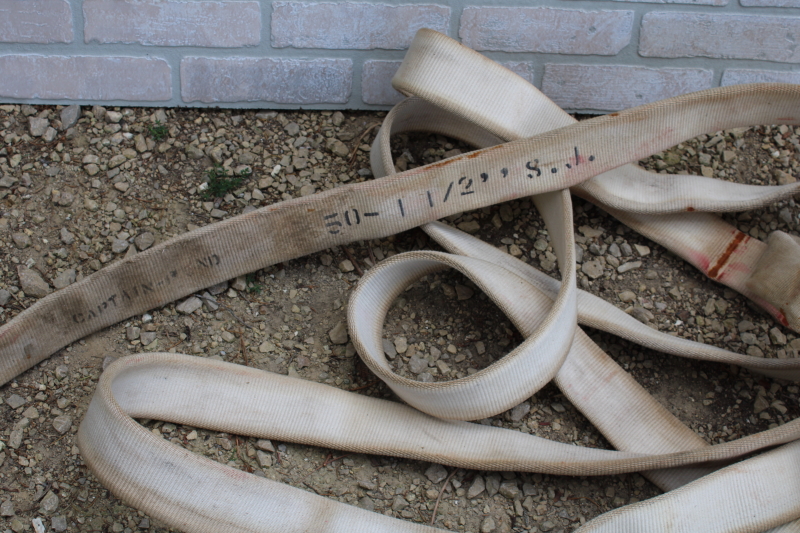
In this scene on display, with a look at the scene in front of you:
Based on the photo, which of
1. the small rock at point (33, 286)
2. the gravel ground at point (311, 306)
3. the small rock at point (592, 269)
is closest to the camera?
the gravel ground at point (311, 306)

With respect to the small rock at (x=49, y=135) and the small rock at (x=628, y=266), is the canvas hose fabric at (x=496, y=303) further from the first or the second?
the small rock at (x=49, y=135)

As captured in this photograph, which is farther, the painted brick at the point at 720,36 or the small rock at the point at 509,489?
the painted brick at the point at 720,36

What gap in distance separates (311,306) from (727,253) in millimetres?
1124

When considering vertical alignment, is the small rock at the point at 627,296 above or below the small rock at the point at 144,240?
below

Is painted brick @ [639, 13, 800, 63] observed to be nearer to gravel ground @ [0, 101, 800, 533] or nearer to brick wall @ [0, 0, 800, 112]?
brick wall @ [0, 0, 800, 112]

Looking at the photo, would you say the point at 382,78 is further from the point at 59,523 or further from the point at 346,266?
the point at 59,523

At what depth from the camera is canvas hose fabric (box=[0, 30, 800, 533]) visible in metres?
1.72

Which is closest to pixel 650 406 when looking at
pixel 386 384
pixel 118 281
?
pixel 386 384

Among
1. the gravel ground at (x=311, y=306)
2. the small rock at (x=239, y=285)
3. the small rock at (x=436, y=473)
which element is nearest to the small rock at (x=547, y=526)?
the gravel ground at (x=311, y=306)

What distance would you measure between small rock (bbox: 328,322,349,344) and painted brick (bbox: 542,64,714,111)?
95 centimetres

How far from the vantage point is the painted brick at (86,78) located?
7.42 feet

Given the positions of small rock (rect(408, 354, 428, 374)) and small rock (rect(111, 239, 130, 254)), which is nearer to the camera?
small rock (rect(408, 354, 428, 374))

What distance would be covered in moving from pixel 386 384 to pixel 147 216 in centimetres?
81

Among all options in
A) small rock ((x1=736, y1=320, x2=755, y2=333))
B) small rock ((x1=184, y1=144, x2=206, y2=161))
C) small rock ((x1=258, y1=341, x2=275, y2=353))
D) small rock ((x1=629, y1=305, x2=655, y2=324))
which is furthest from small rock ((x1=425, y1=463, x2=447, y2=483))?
small rock ((x1=184, y1=144, x2=206, y2=161))
